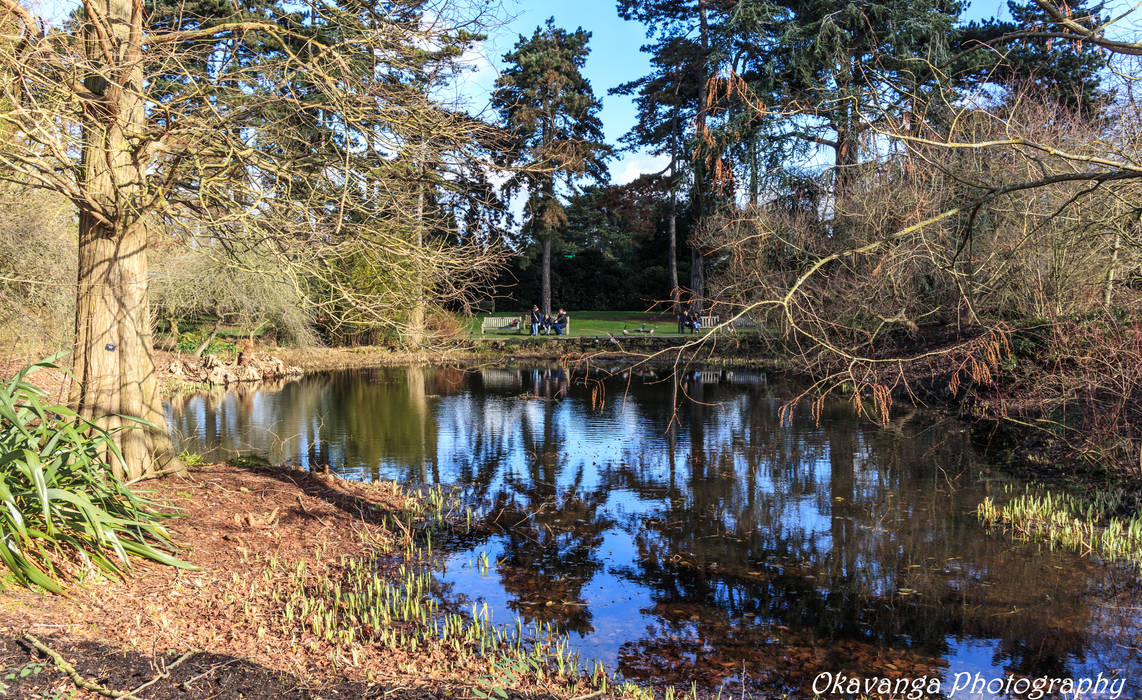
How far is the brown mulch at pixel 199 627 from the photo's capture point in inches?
146

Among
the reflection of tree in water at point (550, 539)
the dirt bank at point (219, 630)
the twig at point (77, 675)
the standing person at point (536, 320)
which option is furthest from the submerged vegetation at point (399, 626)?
the standing person at point (536, 320)

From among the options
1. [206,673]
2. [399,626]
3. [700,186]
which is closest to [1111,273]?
[399,626]

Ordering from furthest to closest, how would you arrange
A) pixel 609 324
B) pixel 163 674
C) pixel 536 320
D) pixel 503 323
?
pixel 609 324 < pixel 503 323 < pixel 536 320 < pixel 163 674

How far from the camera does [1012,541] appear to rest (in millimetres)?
8172

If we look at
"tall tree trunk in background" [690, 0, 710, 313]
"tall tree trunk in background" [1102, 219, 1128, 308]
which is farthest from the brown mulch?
"tall tree trunk in background" [690, 0, 710, 313]

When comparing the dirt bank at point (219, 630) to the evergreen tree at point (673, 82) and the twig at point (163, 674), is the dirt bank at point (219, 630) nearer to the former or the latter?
the twig at point (163, 674)

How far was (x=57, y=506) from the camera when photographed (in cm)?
501

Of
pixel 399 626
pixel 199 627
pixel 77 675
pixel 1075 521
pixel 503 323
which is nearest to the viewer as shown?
pixel 77 675

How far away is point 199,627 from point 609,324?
34.4 metres

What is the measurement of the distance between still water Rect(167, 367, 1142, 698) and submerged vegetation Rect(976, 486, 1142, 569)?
336 millimetres

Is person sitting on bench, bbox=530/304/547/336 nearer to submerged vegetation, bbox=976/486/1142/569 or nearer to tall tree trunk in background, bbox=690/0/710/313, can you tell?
tall tree trunk in background, bbox=690/0/710/313

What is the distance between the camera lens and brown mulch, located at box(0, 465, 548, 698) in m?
3.72

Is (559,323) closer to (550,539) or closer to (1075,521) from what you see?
(550,539)

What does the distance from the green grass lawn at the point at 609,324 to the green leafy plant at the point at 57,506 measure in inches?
895
